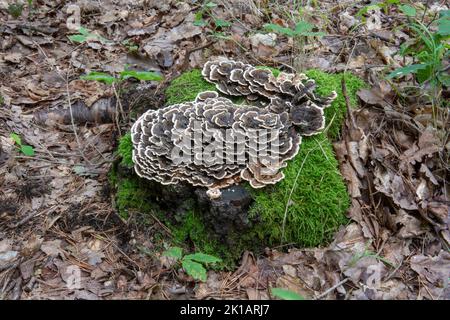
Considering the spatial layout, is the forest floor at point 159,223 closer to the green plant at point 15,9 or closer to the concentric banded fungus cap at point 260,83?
the green plant at point 15,9

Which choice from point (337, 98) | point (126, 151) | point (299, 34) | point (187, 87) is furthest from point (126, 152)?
point (299, 34)

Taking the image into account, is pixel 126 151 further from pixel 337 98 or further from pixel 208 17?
pixel 208 17

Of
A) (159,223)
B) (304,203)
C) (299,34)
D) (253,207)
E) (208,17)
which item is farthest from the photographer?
(208,17)

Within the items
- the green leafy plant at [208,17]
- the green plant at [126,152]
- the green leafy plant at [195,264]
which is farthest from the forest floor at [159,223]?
the green plant at [126,152]

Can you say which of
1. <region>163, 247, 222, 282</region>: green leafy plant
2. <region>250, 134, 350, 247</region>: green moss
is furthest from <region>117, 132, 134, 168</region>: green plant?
<region>250, 134, 350, 247</region>: green moss

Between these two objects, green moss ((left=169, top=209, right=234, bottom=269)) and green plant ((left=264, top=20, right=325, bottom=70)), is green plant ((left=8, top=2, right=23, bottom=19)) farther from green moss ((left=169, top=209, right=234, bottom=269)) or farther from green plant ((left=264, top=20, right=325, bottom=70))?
green moss ((left=169, top=209, right=234, bottom=269))

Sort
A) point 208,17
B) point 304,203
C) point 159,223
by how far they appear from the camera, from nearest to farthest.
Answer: point 304,203
point 159,223
point 208,17
